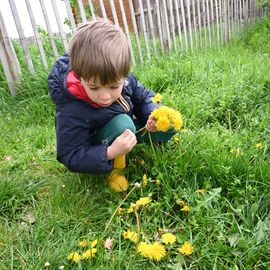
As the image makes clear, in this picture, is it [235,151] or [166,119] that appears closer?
[166,119]

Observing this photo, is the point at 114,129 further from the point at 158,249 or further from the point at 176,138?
the point at 158,249

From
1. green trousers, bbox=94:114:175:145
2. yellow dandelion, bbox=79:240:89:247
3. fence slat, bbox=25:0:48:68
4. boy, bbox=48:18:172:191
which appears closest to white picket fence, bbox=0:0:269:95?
fence slat, bbox=25:0:48:68

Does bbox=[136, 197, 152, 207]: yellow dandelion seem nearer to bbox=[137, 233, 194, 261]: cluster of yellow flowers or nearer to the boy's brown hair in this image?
bbox=[137, 233, 194, 261]: cluster of yellow flowers

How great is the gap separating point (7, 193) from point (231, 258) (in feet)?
4.08

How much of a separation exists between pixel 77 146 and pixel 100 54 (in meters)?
0.53

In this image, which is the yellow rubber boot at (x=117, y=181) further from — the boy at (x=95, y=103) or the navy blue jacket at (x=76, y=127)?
the navy blue jacket at (x=76, y=127)

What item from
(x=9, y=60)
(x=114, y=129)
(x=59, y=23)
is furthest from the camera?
(x=59, y=23)

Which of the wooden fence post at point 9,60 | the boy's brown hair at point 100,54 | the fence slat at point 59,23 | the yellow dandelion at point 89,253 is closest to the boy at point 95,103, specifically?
the boy's brown hair at point 100,54

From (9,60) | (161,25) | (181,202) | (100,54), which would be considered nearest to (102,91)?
(100,54)

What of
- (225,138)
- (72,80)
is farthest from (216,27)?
(72,80)

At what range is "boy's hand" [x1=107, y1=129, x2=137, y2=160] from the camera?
1.81m

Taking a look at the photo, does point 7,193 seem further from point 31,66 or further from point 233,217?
point 31,66

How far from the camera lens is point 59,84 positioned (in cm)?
192

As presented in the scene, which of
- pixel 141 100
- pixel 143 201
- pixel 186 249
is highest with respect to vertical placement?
pixel 141 100
